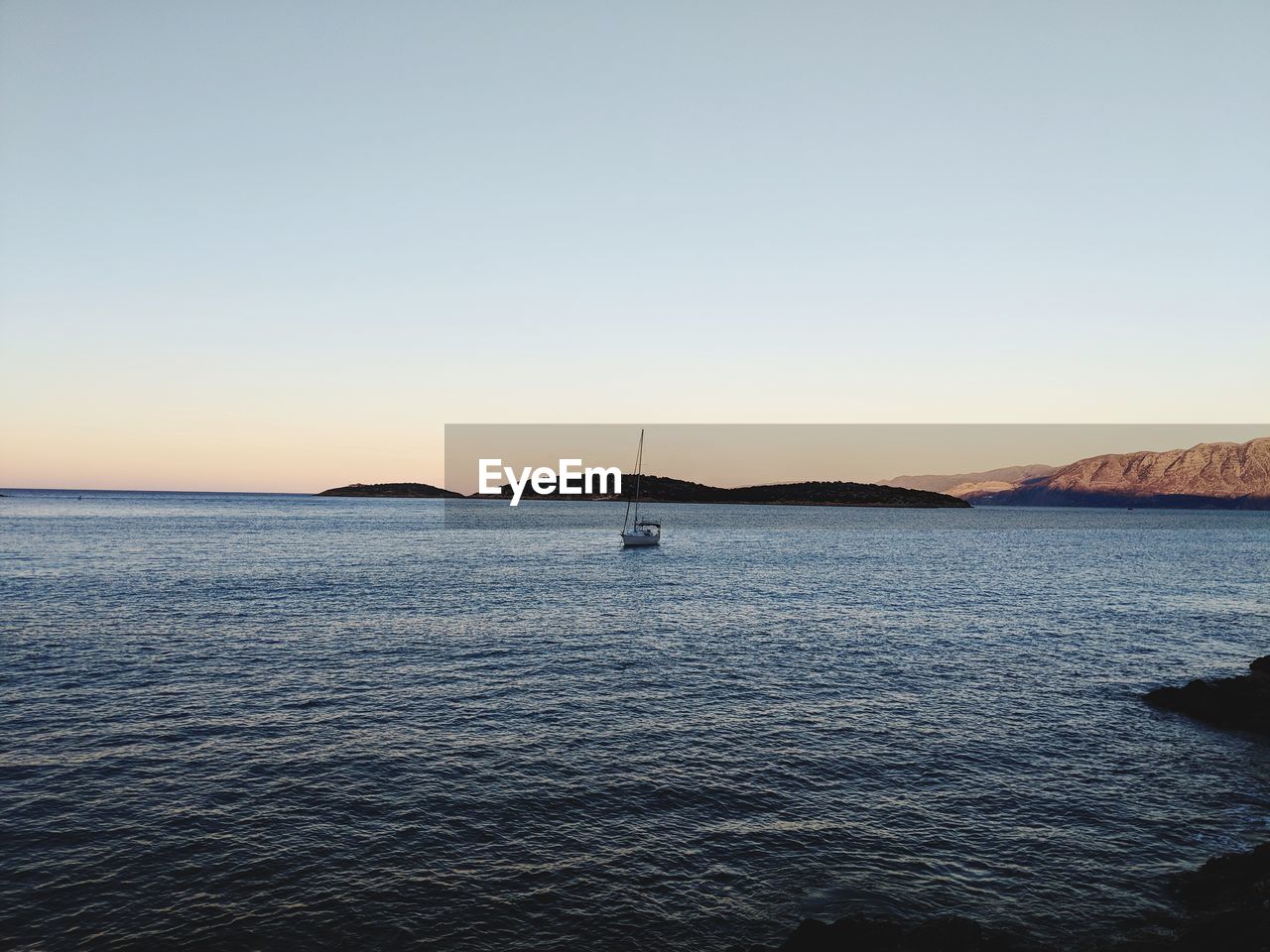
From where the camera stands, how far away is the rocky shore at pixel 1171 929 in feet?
46.4

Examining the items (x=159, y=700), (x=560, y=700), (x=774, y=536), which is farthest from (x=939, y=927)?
(x=774, y=536)

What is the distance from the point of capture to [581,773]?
24484 mm

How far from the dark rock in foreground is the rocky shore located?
1580cm

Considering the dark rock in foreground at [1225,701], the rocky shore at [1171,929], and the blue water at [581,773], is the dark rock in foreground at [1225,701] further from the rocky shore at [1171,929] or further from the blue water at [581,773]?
the rocky shore at [1171,929]

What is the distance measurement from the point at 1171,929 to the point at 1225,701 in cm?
2173

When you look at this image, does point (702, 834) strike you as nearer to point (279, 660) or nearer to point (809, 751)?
point (809, 751)

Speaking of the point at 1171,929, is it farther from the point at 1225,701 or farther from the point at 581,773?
the point at 1225,701

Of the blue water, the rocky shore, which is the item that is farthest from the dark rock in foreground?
the rocky shore

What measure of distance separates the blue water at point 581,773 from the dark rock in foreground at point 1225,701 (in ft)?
4.59

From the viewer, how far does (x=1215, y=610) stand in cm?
6316

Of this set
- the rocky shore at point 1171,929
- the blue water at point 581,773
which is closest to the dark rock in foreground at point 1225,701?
the blue water at point 581,773

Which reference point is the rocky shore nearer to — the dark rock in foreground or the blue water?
the blue water

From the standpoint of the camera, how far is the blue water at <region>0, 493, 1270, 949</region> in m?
16.9

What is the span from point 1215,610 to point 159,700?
76.4 metres
